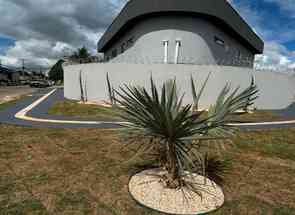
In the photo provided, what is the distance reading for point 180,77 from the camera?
11.6 m

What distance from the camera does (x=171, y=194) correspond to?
10.3 feet

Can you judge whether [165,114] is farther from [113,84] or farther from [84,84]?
[84,84]

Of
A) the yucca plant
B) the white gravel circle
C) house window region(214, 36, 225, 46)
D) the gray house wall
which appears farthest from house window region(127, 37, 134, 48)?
the white gravel circle

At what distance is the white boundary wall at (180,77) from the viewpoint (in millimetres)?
11539

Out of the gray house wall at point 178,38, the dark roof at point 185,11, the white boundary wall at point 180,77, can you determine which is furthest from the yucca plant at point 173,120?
the dark roof at point 185,11

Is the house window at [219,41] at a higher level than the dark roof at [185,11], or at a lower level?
lower

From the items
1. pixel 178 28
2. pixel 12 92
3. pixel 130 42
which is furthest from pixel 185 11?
pixel 12 92

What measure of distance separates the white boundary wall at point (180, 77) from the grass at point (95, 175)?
603cm

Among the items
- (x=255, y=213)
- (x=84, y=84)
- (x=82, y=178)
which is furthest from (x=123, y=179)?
(x=84, y=84)

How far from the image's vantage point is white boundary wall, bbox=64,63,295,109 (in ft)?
37.9

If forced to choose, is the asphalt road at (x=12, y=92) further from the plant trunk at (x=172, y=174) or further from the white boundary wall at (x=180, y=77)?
the plant trunk at (x=172, y=174)

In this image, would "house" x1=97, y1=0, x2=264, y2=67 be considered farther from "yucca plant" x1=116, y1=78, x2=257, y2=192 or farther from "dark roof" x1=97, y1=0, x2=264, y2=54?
"yucca plant" x1=116, y1=78, x2=257, y2=192

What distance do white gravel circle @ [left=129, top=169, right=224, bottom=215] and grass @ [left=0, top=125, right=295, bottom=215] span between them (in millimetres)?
133

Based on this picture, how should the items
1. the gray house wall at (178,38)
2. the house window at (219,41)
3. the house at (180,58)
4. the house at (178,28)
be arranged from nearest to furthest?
the house at (180,58) → the house at (178,28) → the gray house wall at (178,38) → the house window at (219,41)
